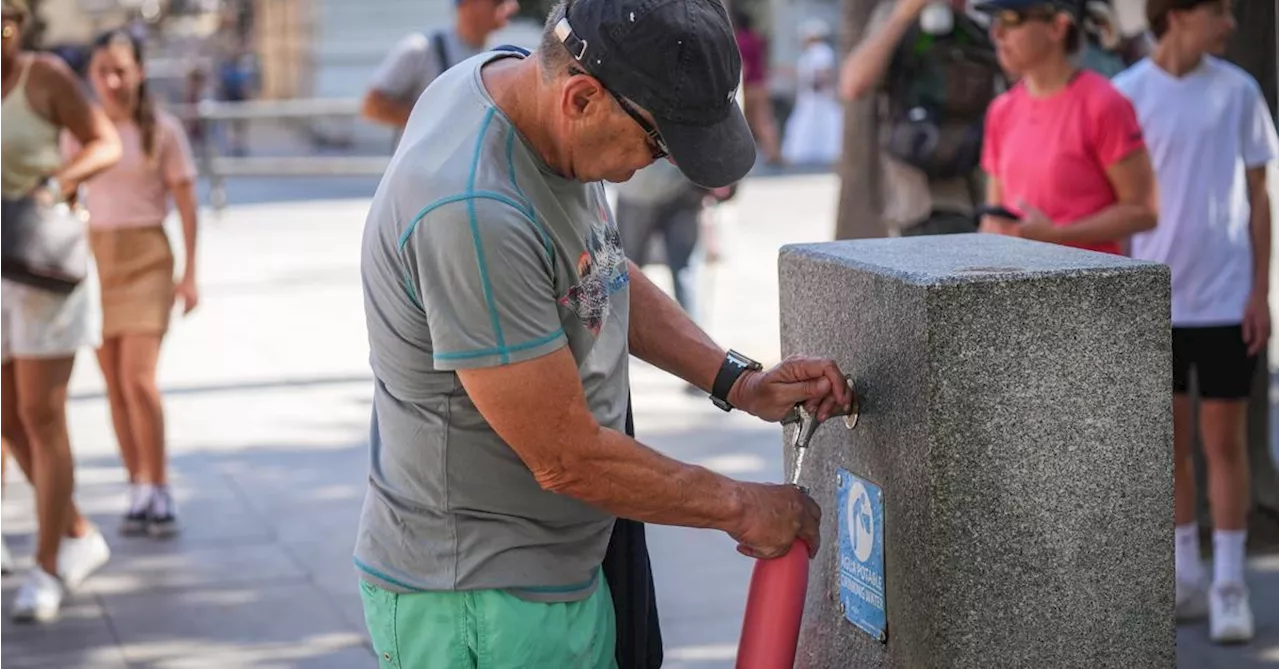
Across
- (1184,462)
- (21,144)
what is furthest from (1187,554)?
(21,144)

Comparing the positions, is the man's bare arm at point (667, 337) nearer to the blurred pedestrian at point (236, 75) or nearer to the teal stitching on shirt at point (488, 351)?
the teal stitching on shirt at point (488, 351)

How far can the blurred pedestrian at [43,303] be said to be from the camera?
5605 millimetres

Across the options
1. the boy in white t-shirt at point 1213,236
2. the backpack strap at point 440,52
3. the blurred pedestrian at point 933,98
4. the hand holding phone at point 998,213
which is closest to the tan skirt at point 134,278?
the backpack strap at point 440,52

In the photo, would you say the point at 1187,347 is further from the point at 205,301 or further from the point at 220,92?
the point at 220,92

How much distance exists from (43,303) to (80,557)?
3.07ft

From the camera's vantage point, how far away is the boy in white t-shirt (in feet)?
16.7

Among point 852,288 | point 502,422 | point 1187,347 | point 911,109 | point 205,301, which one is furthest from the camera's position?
point 205,301

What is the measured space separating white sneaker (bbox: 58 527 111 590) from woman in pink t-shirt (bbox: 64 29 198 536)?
436 millimetres

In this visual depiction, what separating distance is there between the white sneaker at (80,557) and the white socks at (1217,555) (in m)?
3.55

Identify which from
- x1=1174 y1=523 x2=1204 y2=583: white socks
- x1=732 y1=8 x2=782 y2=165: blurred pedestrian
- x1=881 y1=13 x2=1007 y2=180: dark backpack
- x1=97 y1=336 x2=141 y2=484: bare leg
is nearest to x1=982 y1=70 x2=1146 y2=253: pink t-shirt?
x1=1174 y1=523 x2=1204 y2=583: white socks

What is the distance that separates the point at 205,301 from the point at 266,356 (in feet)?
6.49

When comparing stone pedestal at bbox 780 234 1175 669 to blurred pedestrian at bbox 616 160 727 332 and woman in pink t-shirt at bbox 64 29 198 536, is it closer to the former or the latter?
woman in pink t-shirt at bbox 64 29 198 536

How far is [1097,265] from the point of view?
276cm

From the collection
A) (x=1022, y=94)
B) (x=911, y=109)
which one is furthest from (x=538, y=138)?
(x=911, y=109)
